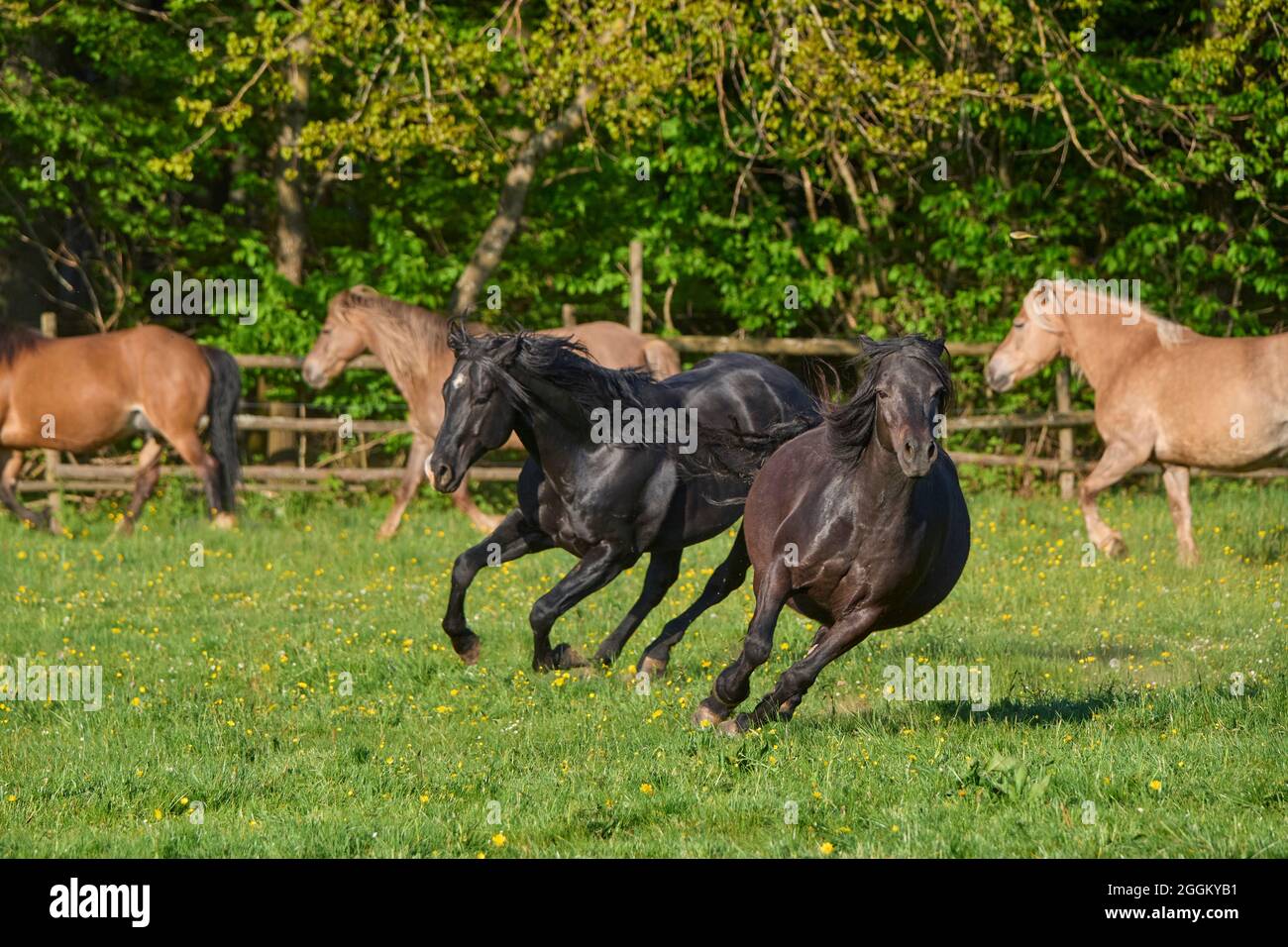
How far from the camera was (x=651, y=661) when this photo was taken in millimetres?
8297

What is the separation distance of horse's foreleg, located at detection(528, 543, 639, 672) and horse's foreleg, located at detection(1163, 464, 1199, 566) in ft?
18.7

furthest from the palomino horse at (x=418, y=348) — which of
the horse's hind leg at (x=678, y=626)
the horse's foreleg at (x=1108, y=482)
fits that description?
the horse's hind leg at (x=678, y=626)

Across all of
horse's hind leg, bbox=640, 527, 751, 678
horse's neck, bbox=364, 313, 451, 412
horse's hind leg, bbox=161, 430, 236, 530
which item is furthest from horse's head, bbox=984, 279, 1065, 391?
horse's hind leg, bbox=161, 430, 236, 530

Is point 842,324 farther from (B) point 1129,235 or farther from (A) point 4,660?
(A) point 4,660

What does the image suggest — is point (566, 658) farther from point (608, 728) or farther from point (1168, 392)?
point (1168, 392)

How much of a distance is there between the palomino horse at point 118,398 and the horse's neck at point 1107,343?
7772 millimetres

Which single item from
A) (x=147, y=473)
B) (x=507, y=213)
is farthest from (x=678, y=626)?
(x=507, y=213)

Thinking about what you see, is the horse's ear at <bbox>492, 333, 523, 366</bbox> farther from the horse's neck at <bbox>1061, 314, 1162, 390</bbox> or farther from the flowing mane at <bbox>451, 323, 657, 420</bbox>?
the horse's neck at <bbox>1061, 314, 1162, 390</bbox>

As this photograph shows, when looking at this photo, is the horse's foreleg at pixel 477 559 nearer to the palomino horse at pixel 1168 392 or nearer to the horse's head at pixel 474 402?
the horse's head at pixel 474 402

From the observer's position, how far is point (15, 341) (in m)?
14.9

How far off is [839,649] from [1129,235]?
12948mm

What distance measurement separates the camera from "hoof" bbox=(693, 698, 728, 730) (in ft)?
22.3

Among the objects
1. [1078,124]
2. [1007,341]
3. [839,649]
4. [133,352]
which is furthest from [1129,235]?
[839,649]

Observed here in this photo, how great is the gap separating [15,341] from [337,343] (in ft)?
9.84
